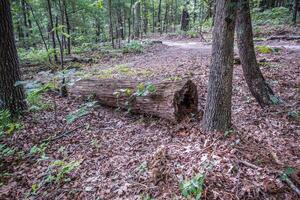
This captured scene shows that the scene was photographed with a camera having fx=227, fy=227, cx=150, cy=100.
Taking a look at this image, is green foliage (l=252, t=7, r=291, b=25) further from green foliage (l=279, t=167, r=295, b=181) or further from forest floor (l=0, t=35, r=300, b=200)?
green foliage (l=279, t=167, r=295, b=181)

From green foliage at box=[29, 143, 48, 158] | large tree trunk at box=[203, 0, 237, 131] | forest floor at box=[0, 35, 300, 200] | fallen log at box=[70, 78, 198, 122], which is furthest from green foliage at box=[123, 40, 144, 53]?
large tree trunk at box=[203, 0, 237, 131]

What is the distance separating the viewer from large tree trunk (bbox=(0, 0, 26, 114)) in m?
5.52

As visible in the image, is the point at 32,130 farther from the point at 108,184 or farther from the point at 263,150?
the point at 263,150

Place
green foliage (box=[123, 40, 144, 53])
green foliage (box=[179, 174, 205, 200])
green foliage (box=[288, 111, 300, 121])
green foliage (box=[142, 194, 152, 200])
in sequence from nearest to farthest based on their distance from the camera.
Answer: green foliage (box=[179, 174, 205, 200]) < green foliage (box=[142, 194, 152, 200]) < green foliage (box=[288, 111, 300, 121]) < green foliage (box=[123, 40, 144, 53])

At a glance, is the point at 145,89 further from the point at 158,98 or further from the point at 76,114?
the point at 76,114

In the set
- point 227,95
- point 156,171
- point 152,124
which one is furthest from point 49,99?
point 227,95

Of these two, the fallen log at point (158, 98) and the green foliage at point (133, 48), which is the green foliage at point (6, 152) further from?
the green foliage at point (133, 48)

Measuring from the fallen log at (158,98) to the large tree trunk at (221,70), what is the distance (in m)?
0.82

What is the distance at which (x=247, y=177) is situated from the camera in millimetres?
3191

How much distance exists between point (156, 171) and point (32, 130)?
3501mm

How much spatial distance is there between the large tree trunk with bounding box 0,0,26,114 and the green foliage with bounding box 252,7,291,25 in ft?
64.0

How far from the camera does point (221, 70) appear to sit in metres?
3.91

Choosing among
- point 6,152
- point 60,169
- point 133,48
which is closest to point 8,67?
point 6,152

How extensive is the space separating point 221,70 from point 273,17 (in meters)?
20.7
